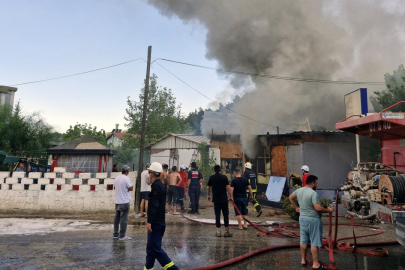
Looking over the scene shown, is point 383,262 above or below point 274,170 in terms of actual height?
below

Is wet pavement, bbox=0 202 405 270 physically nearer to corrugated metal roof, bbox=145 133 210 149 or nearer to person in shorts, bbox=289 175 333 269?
person in shorts, bbox=289 175 333 269

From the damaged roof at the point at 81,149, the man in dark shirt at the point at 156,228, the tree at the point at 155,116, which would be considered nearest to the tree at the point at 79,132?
the tree at the point at 155,116

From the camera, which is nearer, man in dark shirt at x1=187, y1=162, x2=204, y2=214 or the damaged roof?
man in dark shirt at x1=187, y1=162, x2=204, y2=214

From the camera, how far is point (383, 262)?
4.40 meters

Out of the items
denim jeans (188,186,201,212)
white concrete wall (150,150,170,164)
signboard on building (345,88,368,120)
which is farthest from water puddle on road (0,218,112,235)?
white concrete wall (150,150,170,164)

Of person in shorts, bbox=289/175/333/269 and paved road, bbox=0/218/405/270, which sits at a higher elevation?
person in shorts, bbox=289/175/333/269

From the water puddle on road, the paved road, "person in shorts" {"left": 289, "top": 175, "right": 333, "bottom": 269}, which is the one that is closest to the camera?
"person in shorts" {"left": 289, "top": 175, "right": 333, "bottom": 269}

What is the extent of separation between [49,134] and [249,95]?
1410 centimetres

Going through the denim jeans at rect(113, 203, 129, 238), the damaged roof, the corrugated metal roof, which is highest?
the corrugated metal roof

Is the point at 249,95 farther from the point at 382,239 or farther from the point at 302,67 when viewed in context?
the point at 382,239

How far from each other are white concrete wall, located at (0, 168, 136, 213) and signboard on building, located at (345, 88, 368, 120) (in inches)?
357

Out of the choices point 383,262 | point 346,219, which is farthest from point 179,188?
point 383,262

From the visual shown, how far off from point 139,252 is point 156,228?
57.1 inches

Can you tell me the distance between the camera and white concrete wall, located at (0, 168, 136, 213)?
875cm
